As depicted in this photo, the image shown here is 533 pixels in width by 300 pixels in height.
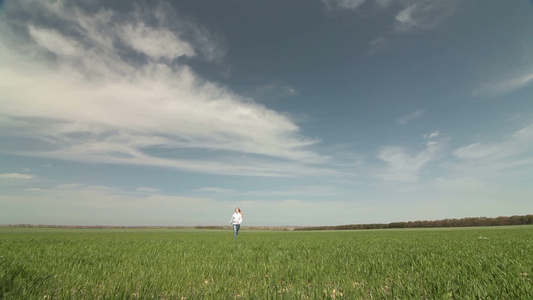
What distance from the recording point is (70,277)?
5.16m

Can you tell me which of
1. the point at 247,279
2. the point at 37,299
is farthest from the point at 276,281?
the point at 37,299

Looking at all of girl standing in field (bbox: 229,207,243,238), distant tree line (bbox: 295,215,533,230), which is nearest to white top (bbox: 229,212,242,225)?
girl standing in field (bbox: 229,207,243,238)

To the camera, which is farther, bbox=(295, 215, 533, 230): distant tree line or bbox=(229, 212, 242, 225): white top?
bbox=(295, 215, 533, 230): distant tree line

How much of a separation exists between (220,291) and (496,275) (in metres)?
4.95

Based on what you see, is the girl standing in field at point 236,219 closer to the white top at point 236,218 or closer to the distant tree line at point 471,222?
the white top at point 236,218

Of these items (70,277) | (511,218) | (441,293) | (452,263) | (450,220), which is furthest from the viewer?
(450,220)

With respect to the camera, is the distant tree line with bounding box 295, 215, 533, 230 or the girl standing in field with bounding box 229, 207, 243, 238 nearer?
the girl standing in field with bounding box 229, 207, 243, 238

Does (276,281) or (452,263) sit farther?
(452,263)

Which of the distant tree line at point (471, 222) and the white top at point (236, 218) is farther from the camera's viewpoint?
the distant tree line at point (471, 222)

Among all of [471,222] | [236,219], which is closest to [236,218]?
[236,219]

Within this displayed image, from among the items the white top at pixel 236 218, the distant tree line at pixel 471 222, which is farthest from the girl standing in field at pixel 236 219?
the distant tree line at pixel 471 222

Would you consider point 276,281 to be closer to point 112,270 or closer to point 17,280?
point 112,270

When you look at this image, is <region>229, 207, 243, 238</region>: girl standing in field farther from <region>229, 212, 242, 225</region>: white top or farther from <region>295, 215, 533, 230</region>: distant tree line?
<region>295, 215, 533, 230</region>: distant tree line

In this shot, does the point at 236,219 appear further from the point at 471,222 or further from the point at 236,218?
the point at 471,222
